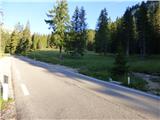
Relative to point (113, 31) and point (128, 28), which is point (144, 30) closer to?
point (128, 28)

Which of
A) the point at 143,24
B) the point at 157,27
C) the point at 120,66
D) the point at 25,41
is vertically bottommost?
the point at 120,66

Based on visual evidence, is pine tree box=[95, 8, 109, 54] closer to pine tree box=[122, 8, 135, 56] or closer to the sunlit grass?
pine tree box=[122, 8, 135, 56]

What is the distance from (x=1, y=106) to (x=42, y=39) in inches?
6386

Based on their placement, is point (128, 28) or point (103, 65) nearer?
point (103, 65)

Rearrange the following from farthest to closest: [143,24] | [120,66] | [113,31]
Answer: [113,31]
[143,24]
[120,66]

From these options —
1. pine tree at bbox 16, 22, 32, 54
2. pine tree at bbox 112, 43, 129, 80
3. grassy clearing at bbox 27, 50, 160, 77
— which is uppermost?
pine tree at bbox 16, 22, 32, 54

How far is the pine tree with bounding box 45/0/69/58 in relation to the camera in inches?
2709

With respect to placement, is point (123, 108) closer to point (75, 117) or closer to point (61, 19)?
point (75, 117)

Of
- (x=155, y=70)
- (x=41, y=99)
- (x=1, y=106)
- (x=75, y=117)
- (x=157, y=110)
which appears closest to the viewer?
(x=75, y=117)

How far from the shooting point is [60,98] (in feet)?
44.8

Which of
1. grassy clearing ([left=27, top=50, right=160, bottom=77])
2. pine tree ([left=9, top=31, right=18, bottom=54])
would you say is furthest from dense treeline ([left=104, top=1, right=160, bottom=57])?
pine tree ([left=9, top=31, right=18, bottom=54])

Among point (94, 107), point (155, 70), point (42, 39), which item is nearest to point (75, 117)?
point (94, 107)

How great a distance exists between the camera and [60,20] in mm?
69625

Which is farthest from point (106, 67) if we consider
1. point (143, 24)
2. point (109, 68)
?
point (143, 24)
